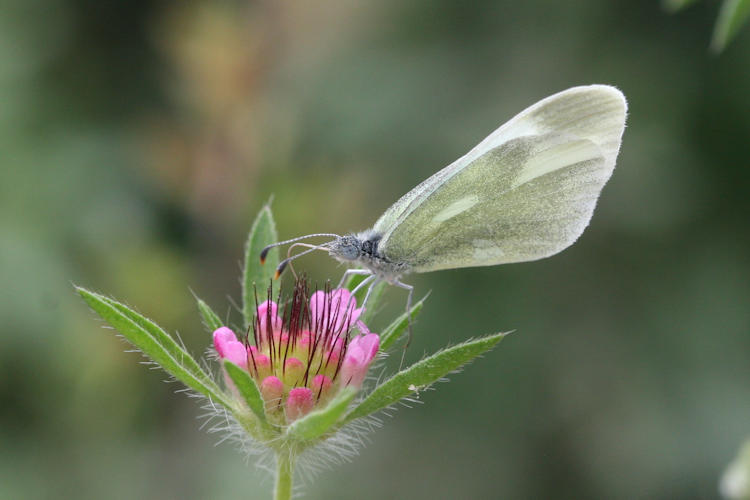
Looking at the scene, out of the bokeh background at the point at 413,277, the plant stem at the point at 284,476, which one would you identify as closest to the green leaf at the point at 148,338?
the plant stem at the point at 284,476

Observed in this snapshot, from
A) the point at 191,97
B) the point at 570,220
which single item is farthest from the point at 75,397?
the point at 570,220

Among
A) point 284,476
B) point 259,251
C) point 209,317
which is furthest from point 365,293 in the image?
point 284,476

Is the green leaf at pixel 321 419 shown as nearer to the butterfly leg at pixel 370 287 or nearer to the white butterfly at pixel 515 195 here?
the butterfly leg at pixel 370 287

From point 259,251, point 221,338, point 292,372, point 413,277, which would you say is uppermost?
point 413,277

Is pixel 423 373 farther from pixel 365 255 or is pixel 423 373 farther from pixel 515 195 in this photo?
pixel 515 195

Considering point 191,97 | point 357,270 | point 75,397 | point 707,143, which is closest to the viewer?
point 357,270

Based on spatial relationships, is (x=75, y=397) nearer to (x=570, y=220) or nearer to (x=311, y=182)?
(x=311, y=182)
